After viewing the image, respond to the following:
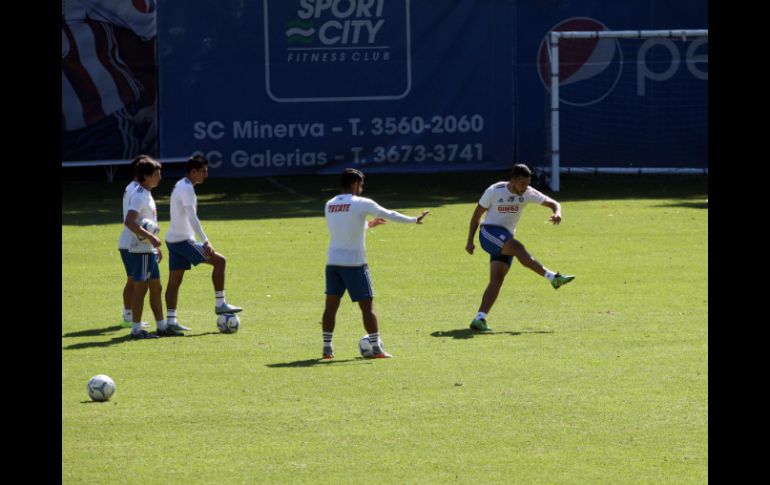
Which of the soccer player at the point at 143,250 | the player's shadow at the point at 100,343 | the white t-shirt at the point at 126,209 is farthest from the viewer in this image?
the white t-shirt at the point at 126,209

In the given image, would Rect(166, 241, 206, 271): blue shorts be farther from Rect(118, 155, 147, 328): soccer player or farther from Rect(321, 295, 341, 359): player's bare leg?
Rect(321, 295, 341, 359): player's bare leg

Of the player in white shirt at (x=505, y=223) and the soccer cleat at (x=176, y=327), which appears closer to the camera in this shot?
the soccer cleat at (x=176, y=327)

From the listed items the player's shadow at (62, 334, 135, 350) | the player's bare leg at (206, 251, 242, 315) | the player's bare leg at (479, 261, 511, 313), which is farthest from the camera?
the player's bare leg at (206, 251, 242, 315)

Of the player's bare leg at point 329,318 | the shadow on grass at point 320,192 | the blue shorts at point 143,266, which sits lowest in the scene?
the shadow on grass at point 320,192

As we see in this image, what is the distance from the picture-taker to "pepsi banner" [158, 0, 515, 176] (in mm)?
30281

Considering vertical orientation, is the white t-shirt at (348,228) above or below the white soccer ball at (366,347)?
above

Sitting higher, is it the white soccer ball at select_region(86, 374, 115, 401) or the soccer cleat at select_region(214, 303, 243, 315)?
the white soccer ball at select_region(86, 374, 115, 401)

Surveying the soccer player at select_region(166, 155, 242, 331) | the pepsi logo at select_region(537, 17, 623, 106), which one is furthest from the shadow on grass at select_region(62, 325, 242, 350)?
the pepsi logo at select_region(537, 17, 623, 106)

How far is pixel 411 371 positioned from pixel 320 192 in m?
18.9

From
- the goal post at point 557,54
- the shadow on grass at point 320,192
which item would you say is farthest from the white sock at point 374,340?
the goal post at point 557,54

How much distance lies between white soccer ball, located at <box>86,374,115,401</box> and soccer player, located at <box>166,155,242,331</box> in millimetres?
3509

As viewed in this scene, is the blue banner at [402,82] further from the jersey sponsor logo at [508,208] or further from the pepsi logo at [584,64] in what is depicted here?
the jersey sponsor logo at [508,208]

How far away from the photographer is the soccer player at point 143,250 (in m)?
12.9
